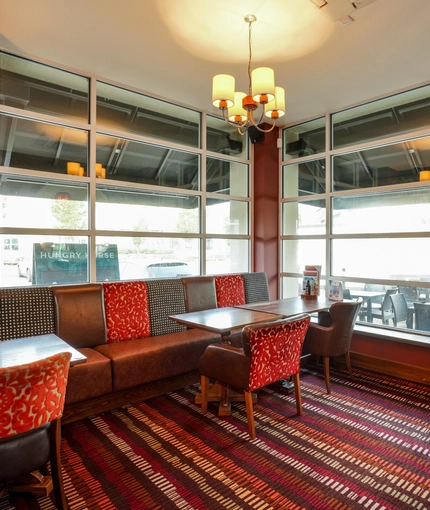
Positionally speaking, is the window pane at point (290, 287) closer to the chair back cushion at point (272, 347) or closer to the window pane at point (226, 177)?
the window pane at point (226, 177)

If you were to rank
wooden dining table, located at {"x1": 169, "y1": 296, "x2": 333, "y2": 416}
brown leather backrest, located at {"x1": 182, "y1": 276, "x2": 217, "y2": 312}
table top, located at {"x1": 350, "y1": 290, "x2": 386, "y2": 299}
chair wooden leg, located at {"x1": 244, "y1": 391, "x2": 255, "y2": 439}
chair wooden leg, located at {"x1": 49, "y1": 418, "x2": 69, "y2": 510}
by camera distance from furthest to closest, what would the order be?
table top, located at {"x1": 350, "y1": 290, "x2": 386, "y2": 299} → brown leather backrest, located at {"x1": 182, "y1": 276, "x2": 217, "y2": 312} → wooden dining table, located at {"x1": 169, "y1": 296, "x2": 333, "y2": 416} → chair wooden leg, located at {"x1": 244, "y1": 391, "x2": 255, "y2": 439} → chair wooden leg, located at {"x1": 49, "y1": 418, "x2": 69, "y2": 510}

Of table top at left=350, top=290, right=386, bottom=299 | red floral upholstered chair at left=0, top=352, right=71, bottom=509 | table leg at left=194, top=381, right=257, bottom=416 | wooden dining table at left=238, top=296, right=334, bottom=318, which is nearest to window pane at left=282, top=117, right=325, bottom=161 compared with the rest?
table top at left=350, top=290, right=386, bottom=299

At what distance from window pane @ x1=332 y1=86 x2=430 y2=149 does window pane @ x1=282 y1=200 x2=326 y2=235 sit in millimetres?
870

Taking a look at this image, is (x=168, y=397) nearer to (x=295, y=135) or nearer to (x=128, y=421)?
(x=128, y=421)

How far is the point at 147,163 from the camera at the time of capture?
432 centimetres

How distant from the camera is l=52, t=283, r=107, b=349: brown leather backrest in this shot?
10.4 feet

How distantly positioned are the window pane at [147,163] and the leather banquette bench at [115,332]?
1.31 meters

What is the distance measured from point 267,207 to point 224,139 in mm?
1181

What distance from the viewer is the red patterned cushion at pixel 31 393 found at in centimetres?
151

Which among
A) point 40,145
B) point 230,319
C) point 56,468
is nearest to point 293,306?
point 230,319

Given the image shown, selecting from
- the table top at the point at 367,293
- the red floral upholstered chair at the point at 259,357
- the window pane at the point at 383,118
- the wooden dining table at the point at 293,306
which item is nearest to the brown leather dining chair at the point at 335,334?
the wooden dining table at the point at 293,306

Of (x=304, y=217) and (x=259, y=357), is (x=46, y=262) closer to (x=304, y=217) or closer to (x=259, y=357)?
(x=259, y=357)

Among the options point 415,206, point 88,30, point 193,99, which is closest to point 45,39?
point 88,30

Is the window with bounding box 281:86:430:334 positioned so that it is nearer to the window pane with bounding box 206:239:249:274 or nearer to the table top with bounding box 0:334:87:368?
the window pane with bounding box 206:239:249:274
